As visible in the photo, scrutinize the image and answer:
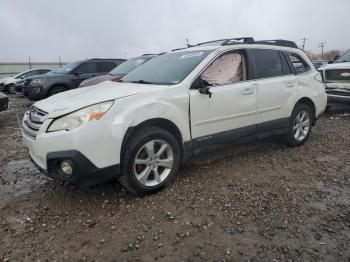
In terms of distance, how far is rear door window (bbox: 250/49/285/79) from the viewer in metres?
4.92

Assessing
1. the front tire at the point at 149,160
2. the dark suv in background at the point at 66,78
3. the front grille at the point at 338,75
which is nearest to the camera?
the front tire at the point at 149,160

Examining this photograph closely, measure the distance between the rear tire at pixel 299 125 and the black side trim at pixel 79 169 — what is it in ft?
10.3

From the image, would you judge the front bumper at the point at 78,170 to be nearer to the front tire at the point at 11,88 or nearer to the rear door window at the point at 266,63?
the rear door window at the point at 266,63

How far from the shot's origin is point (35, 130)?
3.62 metres

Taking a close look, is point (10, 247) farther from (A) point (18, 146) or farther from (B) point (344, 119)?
(B) point (344, 119)

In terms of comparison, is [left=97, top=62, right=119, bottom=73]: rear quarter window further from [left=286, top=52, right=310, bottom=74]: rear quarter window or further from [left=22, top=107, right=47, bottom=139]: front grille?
[left=22, top=107, right=47, bottom=139]: front grille

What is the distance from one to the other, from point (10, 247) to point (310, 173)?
3579mm

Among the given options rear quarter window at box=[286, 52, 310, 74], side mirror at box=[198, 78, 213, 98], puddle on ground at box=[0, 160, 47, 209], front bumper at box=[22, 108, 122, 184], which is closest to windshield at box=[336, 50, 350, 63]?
rear quarter window at box=[286, 52, 310, 74]

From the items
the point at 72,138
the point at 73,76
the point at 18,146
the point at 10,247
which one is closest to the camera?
the point at 10,247

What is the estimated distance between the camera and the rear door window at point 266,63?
4.92 meters

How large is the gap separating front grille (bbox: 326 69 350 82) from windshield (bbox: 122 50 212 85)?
5068 mm

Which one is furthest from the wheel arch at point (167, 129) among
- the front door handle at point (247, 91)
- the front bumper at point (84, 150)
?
the front door handle at point (247, 91)

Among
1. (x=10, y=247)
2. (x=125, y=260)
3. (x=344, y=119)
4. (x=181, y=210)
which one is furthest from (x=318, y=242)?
(x=344, y=119)

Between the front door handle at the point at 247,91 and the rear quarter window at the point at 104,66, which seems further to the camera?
the rear quarter window at the point at 104,66
